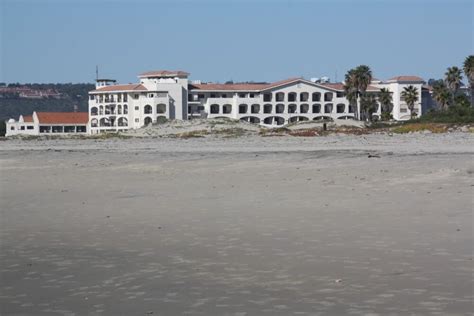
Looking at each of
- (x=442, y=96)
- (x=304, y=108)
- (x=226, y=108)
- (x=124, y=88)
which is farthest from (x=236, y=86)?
(x=442, y=96)

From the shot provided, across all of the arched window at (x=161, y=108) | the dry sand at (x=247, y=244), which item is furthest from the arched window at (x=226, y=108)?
the dry sand at (x=247, y=244)

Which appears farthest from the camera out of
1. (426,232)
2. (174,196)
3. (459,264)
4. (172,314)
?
(174,196)

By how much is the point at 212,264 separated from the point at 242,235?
85.4 inches

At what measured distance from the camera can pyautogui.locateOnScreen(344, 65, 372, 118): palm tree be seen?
117562mm

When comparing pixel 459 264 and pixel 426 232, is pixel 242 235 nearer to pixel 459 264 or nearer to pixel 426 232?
pixel 426 232

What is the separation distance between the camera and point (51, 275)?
33.4ft

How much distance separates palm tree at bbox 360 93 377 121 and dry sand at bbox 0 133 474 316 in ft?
327

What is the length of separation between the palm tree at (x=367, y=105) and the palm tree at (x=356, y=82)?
949mm

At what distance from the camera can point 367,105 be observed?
121250 mm

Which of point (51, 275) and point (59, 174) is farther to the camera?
point (59, 174)

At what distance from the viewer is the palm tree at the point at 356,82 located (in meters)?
118

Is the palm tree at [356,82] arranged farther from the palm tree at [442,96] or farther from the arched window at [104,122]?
the arched window at [104,122]

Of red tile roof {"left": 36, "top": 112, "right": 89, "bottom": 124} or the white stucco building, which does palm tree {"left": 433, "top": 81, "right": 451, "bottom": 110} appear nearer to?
the white stucco building

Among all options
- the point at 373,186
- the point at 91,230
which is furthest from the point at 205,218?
the point at 373,186
